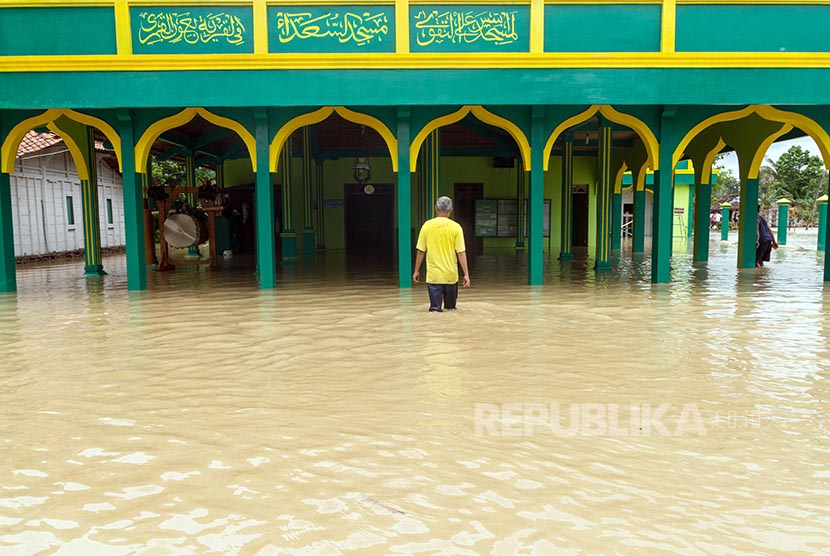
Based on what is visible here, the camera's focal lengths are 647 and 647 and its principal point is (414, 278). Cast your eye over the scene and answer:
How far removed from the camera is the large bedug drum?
14.6 metres

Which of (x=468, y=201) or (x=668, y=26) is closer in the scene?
(x=668, y=26)

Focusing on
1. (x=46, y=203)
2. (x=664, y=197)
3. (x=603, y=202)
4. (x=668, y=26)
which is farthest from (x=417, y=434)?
(x=46, y=203)

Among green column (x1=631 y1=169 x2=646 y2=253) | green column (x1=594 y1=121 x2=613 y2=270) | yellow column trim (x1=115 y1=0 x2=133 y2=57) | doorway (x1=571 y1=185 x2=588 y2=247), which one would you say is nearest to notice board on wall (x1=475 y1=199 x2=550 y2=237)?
doorway (x1=571 y1=185 x2=588 y2=247)

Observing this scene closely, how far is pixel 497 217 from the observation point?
23.0 meters

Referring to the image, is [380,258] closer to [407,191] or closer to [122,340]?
[407,191]

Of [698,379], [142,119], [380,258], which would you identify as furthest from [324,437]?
[380,258]

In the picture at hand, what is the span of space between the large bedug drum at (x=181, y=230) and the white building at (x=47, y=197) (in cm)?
573

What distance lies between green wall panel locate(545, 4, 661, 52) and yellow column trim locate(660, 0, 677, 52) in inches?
3.4

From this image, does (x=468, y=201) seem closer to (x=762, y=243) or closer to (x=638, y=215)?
(x=638, y=215)

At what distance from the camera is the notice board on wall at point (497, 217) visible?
75.0 feet

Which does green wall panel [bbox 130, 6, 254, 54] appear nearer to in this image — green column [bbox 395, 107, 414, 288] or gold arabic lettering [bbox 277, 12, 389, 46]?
gold arabic lettering [bbox 277, 12, 389, 46]

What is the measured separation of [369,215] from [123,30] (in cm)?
1461

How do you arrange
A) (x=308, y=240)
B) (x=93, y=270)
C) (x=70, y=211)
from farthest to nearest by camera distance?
(x=308, y=240) → (x=70, y=211) → (x=93, y=270)

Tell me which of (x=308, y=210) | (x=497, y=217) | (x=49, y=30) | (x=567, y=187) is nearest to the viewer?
(x=49, y=30)
